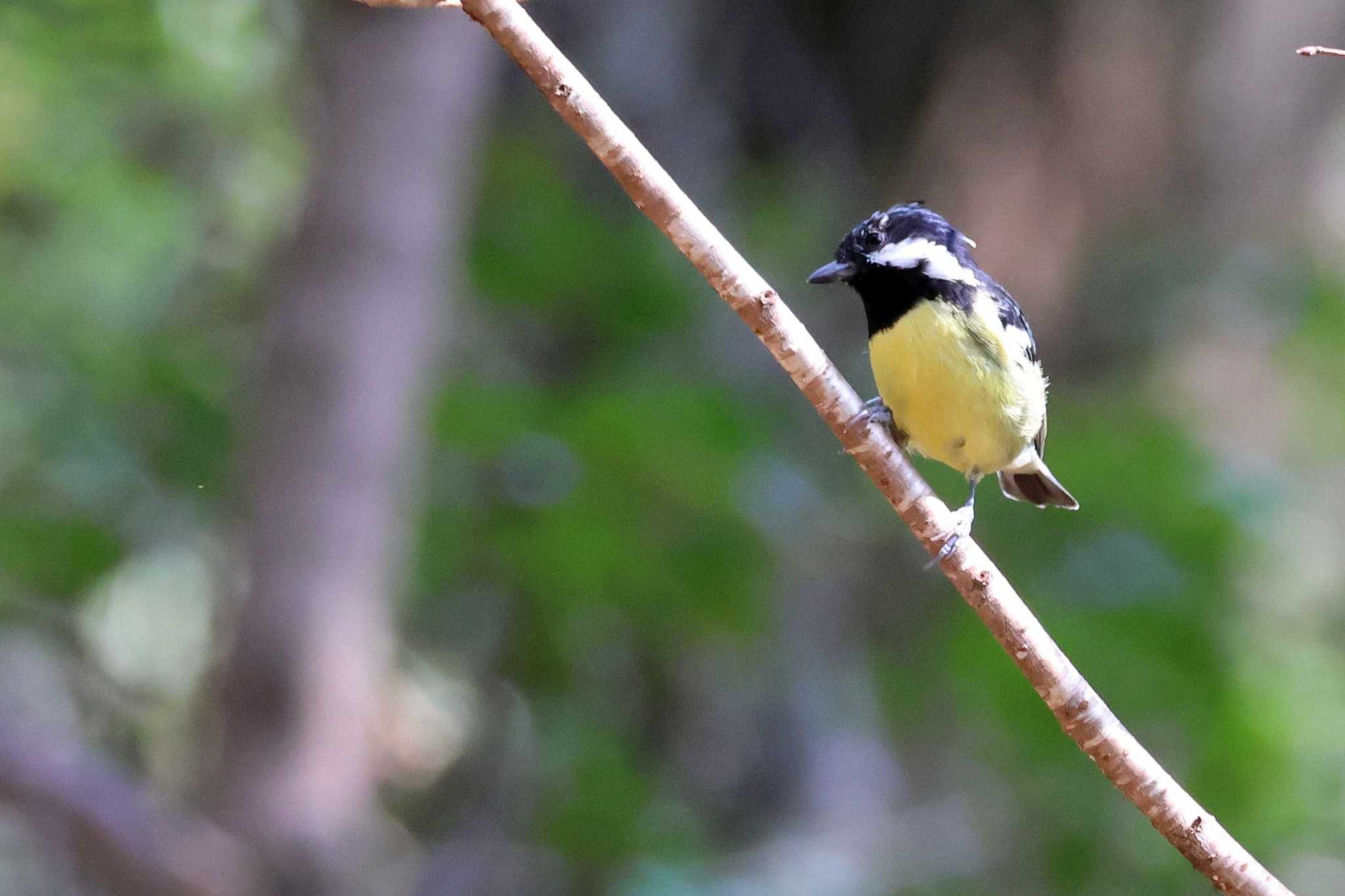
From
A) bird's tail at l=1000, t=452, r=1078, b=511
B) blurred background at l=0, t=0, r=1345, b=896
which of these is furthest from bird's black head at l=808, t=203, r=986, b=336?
blurred background at l=0, t=0, r=1345, b=896

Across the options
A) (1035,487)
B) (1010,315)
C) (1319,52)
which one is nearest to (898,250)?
(1010,315)

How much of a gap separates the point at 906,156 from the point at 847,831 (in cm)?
360

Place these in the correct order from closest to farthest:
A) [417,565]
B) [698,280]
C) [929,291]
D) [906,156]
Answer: [929,291]
[417,565]
[698,280]
[906,156]

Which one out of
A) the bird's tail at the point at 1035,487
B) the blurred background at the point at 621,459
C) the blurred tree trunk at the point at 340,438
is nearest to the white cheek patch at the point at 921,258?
the bird's tail at the point at 1035,487

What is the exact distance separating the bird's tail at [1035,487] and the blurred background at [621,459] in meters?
0.87

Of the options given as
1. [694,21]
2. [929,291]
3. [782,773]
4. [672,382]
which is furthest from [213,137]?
[929,291]

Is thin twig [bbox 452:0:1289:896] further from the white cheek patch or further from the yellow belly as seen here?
the white cheek patch

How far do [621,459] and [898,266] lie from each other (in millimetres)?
2055

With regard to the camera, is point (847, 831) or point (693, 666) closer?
point (847, 831)

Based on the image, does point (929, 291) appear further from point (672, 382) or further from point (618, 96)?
point (618, 96)

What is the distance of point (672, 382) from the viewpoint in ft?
20.0

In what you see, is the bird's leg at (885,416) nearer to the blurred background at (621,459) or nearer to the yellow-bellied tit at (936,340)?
the yellow-bellied tit at (936,340)

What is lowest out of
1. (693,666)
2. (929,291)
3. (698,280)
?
(929,291)

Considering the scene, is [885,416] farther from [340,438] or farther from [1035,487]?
[340,438]
